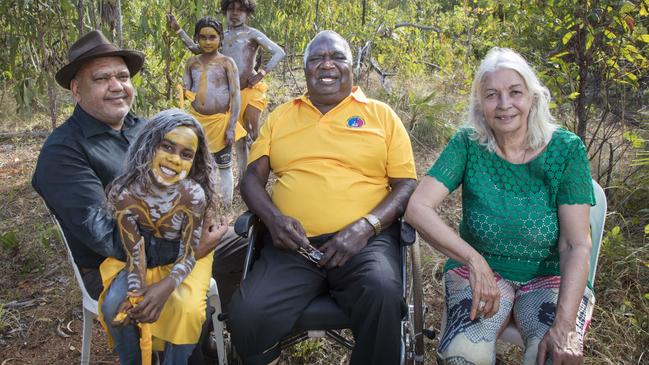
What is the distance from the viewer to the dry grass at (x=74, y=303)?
2.82 meters

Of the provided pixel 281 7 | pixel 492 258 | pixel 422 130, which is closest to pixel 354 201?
pixel 492 258

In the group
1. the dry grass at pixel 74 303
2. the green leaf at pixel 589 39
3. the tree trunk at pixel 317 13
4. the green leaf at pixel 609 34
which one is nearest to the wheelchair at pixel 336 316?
the dry grass at pixel 74 303

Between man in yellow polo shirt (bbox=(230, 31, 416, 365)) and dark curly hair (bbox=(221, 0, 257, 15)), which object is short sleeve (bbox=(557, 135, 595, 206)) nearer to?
man in yellow polo shirt (bbox=(230, 31, 416, 365))

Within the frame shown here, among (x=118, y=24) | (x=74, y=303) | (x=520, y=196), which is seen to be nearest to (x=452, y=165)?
(x=520, y=196)

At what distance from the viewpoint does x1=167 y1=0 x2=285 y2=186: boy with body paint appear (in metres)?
4.59

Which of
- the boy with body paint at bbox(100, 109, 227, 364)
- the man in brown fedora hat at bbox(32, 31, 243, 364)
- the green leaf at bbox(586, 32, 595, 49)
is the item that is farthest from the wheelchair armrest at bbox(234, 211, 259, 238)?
the green leaf at bbox(586, 32, 595, 49)

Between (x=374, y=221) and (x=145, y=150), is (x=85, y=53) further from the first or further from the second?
(x=374, y=221)

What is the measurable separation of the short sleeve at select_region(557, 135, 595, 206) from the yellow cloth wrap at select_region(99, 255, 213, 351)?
1499 mm

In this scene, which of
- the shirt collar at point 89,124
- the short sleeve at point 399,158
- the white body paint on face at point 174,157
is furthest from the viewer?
the short sleeve at point 399,158

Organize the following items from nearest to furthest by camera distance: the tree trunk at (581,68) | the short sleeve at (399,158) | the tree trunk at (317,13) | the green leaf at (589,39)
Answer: the short sleeve at (399,158) < the green leaf at (589,39) < the tree trunk at (581,68) < the tree trunk at (317,13)

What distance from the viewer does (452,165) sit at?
241 centimetres

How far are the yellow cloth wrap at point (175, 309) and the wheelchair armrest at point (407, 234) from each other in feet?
2.86

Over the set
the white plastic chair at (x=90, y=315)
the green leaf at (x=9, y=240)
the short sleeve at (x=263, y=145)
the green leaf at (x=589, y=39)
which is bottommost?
the green leaf at (x=9, y=240)

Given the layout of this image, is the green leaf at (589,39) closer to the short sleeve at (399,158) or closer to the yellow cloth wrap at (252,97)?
the short sleeve at (399,158)
